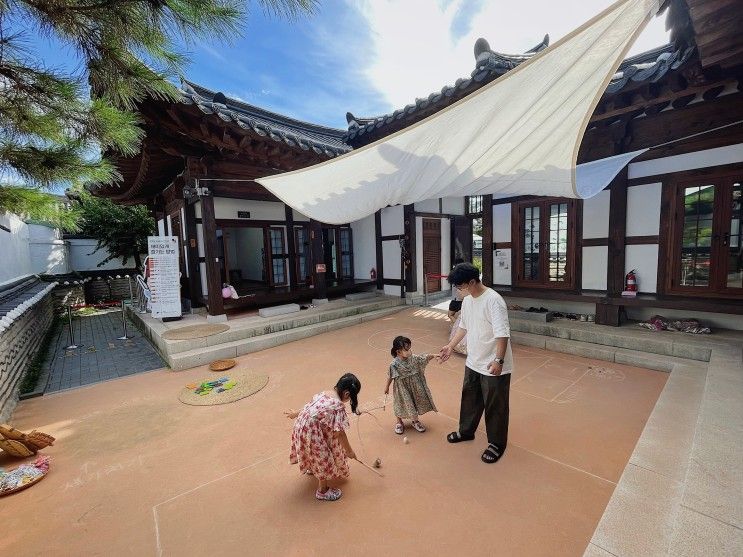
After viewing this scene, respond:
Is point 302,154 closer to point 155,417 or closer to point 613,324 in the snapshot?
point 155,417

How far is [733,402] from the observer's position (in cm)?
256

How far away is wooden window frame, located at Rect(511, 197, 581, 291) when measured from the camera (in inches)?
214

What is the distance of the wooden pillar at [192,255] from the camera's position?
6922 mm

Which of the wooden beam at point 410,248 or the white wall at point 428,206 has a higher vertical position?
the white wall at point 428,206

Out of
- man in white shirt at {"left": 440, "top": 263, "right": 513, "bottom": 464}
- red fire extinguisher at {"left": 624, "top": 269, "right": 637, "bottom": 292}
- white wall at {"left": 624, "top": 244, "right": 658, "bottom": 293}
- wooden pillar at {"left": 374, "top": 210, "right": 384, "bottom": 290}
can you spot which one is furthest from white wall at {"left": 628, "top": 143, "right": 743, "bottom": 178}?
wooden pillar at {"left": 374, "top": 210, "right": 384, "bottom": 290}

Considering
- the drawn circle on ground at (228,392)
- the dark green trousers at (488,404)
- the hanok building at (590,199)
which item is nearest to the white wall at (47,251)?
the hanok building at (590,199)

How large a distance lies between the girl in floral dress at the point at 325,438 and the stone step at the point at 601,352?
399cm

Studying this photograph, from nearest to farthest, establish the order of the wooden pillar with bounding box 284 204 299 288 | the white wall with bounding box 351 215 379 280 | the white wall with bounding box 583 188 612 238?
the white wall with bounding box 583 188 612 238 < the wooden pillar with bounding box 284 204 299 288 < the white wall with bounding box 351 215 379 280

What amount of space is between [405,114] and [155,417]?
20.9 feet

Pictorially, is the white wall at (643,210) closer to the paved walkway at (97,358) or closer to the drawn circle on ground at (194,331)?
the drawn circle on ground at (194,331)

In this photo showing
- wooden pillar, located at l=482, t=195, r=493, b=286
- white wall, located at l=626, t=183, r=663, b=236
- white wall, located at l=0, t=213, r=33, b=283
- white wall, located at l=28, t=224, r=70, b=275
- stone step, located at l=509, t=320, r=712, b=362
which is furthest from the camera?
white wall, located at l=28, t=224, r=70, b=275

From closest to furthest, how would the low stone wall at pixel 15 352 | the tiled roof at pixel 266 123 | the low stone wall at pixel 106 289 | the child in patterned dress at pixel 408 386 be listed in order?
the child in patterned dress at pixel 408 386, the low stone wall at pixel 15 352, the tiled roof at pixel 266 123, the low stone wall at pixel 106 289

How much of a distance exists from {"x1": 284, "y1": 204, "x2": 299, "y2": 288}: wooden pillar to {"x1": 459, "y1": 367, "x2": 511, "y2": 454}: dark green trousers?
6.21 m

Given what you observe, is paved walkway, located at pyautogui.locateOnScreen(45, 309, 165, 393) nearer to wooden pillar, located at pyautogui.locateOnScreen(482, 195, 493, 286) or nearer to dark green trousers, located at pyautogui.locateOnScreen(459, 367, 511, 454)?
dark green trousers, located at pyautogui.locateOnScreen(459, 367, 511, 454)
